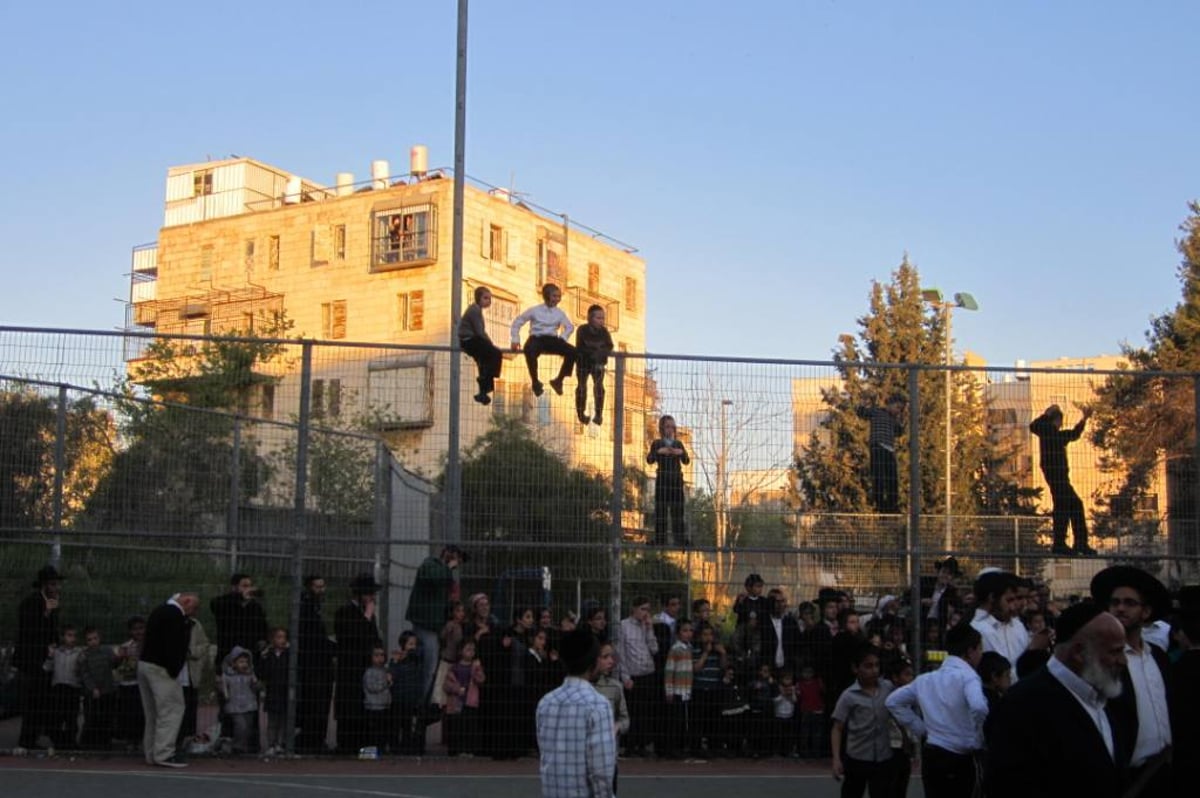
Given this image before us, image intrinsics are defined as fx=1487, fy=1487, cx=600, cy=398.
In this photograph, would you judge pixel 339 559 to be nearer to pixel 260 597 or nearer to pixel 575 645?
pixel 260 597

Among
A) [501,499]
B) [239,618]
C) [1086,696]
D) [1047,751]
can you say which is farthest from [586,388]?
[1047,751]

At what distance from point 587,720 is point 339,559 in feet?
30.7

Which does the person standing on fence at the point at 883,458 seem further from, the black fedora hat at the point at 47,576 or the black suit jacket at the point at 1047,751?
the black suit jacket at the point at 1047,751

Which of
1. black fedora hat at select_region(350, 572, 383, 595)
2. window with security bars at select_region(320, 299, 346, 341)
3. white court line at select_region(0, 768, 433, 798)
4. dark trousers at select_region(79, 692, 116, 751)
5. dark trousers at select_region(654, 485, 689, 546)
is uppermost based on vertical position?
window with security bars at select_region(320, 299, 346, 341)

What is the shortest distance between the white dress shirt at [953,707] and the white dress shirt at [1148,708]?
2373 millimetres

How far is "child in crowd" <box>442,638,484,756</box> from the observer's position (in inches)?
609

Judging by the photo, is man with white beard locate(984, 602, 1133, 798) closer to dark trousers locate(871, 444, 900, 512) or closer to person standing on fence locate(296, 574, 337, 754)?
dark trousers locate(871, 444, 900, 512)

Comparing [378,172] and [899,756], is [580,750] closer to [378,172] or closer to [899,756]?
[899,756]

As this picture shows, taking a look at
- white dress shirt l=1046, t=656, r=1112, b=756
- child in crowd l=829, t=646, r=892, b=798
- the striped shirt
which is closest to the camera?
white dress shirt l=1046, t=656, r=1112, b=756

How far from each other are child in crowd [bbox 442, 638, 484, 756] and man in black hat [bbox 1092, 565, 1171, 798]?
9.25 metres

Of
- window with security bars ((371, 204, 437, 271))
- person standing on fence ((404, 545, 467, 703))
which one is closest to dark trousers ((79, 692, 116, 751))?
person standing on fence ((404, 545, 467, 703))

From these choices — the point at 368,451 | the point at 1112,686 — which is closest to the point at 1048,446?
the point at 368,451

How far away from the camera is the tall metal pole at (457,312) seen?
49.9 feet

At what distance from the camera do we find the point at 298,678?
49.7ft
